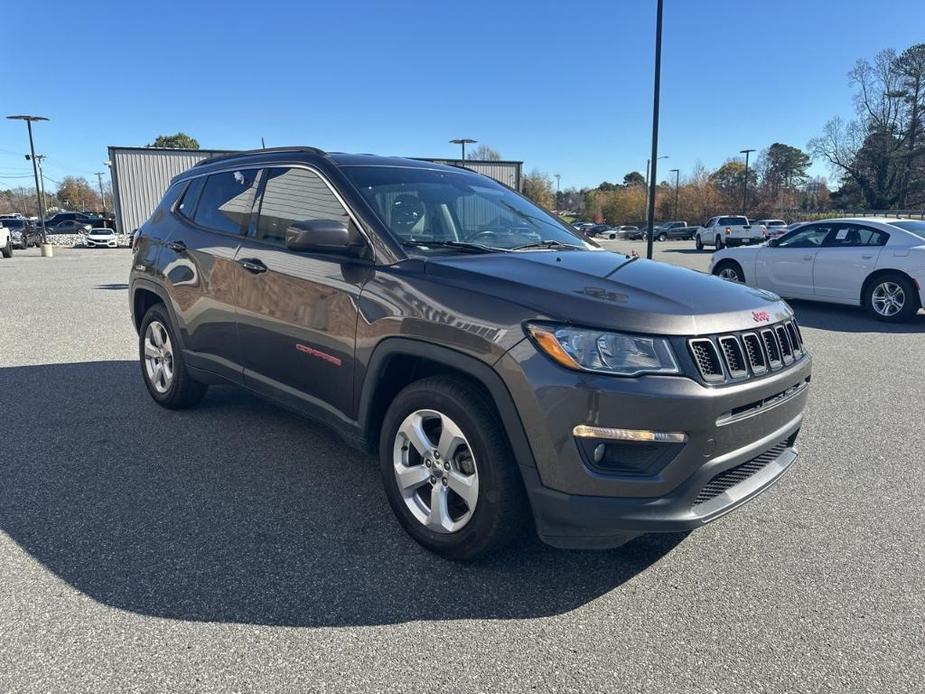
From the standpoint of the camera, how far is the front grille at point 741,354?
2.53 metres

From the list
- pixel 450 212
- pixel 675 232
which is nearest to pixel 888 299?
pixel 450 212

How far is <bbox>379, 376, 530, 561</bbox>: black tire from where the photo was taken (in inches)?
104

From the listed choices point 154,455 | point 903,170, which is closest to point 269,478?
point 154,455

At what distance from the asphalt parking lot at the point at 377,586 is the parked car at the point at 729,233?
110 ft

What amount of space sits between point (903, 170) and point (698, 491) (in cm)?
7863

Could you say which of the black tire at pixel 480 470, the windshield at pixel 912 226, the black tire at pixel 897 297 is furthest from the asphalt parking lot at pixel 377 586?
the windshield at pixel 912 226

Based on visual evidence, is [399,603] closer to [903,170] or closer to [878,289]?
[878,289]

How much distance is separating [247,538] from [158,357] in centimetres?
248

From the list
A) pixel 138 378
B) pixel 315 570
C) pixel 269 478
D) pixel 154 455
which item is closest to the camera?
pixel 315 570

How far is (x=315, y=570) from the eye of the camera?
9.52 ft

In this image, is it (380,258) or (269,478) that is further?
(269,478)

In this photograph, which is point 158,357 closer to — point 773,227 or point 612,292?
point 612,292

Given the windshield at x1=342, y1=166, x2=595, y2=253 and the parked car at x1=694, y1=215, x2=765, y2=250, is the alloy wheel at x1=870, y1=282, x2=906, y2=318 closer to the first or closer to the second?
the windshield at x1=342, y1=166, x2=595, y2=253

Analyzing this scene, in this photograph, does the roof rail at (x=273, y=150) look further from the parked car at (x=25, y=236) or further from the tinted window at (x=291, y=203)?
the parked car at (x=25, y=236)
